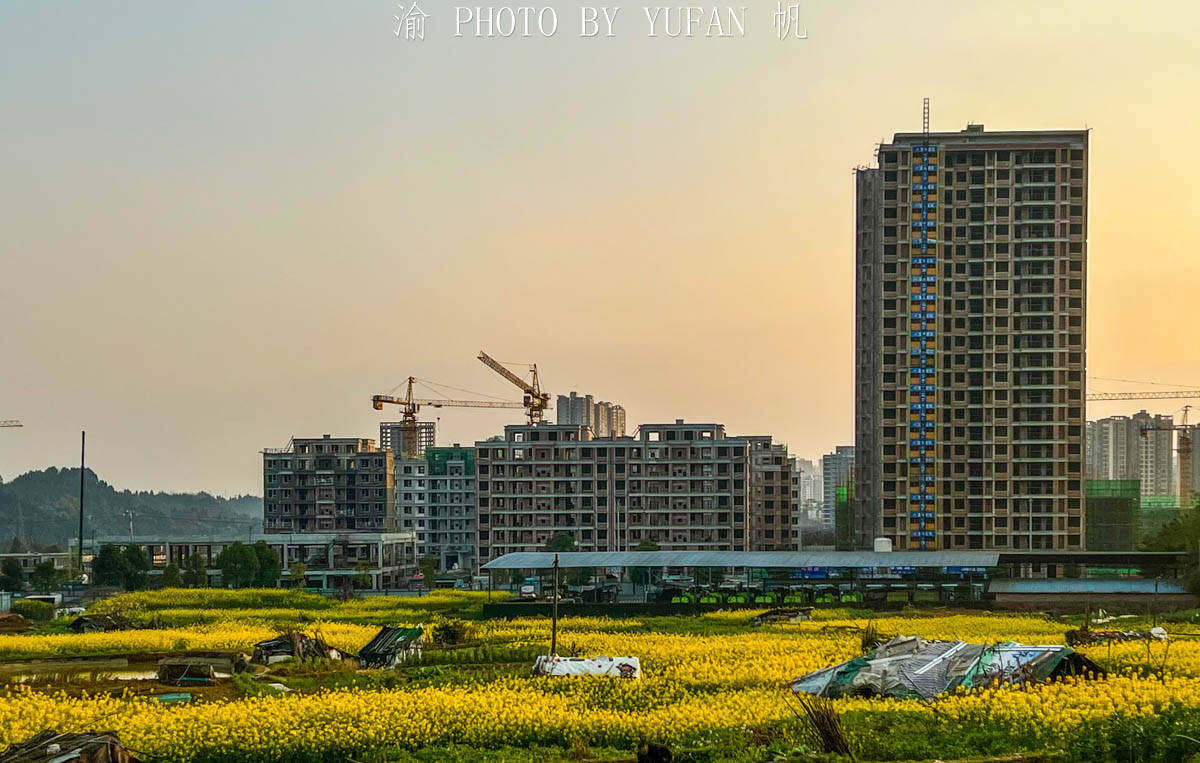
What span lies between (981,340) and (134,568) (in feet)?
186

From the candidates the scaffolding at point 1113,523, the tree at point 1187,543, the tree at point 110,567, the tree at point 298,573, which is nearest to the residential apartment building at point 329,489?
the tree at point 298,573

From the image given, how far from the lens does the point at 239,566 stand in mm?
88438

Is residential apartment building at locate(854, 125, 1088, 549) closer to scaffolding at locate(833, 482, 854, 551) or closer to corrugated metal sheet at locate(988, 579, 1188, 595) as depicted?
scaffolding at locate(833, 482, 854, 551)

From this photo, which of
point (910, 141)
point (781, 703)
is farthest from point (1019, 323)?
point (781, 703)

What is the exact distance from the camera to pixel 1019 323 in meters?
95.8

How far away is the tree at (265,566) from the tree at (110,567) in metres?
8.17

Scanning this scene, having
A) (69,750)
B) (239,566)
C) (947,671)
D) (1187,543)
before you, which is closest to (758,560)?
(1187,543)

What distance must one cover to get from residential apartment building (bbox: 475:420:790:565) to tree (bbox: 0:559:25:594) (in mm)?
34696

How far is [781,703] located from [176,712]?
10.3 m

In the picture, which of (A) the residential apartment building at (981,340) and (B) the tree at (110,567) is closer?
(B) the tree at (110,567)

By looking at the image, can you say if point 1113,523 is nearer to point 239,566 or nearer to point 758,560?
point 758,560

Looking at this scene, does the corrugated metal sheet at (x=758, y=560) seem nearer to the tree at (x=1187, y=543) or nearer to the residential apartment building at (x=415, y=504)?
the tree at (x=1187, y=543)

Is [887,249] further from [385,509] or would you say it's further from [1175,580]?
[385,509]

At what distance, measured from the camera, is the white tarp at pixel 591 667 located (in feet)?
97.7
